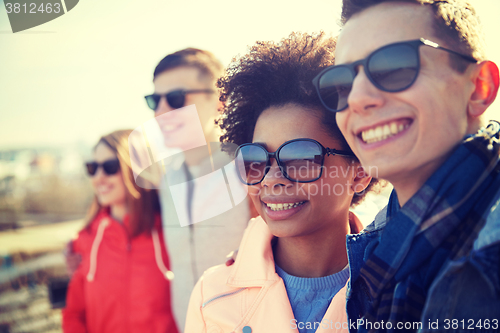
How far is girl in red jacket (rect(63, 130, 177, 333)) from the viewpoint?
2.51m

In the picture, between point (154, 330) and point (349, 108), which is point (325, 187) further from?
point (154, 330)

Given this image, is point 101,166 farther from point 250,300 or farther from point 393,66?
point 393,66

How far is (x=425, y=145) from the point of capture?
108cm

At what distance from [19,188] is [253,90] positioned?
15.4m

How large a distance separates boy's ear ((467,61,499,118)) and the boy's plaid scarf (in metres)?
0.09

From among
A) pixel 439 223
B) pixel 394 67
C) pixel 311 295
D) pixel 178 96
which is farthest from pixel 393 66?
pixel 178 96

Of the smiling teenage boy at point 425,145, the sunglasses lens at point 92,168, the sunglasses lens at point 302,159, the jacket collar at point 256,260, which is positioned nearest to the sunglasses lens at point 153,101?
the sunglasses lens at point 92,168

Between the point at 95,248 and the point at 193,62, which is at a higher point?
the point at 193,62

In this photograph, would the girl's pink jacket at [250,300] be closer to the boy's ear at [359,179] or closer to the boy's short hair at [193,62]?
the boy's ear at [359,179]

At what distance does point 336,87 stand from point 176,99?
1893mm

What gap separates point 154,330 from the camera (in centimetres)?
245

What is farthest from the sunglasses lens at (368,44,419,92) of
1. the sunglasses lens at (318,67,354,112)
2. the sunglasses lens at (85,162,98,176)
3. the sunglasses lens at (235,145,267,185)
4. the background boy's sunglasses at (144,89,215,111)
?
the sunglasses lens at (85,162,98,176)

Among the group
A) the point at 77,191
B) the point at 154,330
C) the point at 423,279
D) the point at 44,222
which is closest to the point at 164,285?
the point at 154,330

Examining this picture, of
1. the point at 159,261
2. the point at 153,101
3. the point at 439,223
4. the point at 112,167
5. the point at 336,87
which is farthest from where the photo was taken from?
the point at 112,167
